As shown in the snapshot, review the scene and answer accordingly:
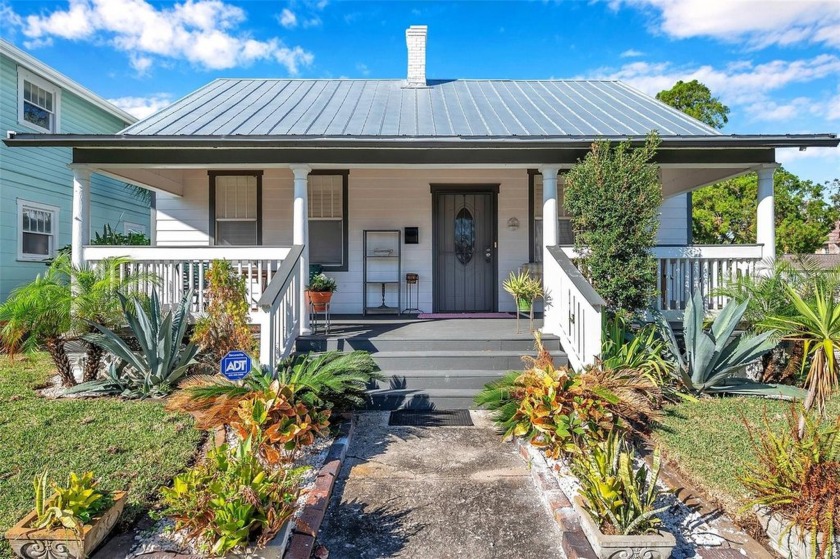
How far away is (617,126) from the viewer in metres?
7.11

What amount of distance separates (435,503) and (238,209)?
6.70 meters

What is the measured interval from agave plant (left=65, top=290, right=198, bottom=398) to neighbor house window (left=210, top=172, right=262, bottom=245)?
3117 mm

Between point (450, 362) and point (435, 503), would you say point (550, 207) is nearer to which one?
point (450, 362)

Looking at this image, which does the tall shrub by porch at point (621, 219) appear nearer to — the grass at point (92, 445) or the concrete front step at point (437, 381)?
the concrete front step at point (437, 381)

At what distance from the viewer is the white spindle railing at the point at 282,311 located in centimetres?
463

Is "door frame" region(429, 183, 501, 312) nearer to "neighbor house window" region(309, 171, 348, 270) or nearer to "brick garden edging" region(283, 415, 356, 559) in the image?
"neighbor house window" region(309, 171, 348, 270)

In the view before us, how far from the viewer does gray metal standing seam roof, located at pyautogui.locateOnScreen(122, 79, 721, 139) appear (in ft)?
21.8

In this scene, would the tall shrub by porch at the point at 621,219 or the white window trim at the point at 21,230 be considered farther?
the white window trim at the point at 21,230

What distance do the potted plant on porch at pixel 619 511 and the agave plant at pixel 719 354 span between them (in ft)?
8.91

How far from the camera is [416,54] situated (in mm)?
9969

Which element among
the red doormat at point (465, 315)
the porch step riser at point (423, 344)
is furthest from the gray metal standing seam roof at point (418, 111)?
the red doormat at point (465, 315)

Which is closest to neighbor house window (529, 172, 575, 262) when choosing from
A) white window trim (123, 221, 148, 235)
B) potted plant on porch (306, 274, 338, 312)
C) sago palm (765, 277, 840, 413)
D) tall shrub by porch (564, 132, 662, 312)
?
tall shrub by porch (564, 132, 662, 312)

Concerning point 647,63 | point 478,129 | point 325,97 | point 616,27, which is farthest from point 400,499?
point 647,63

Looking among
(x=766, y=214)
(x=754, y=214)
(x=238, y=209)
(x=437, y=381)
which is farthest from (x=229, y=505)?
(x=754, y=214)
